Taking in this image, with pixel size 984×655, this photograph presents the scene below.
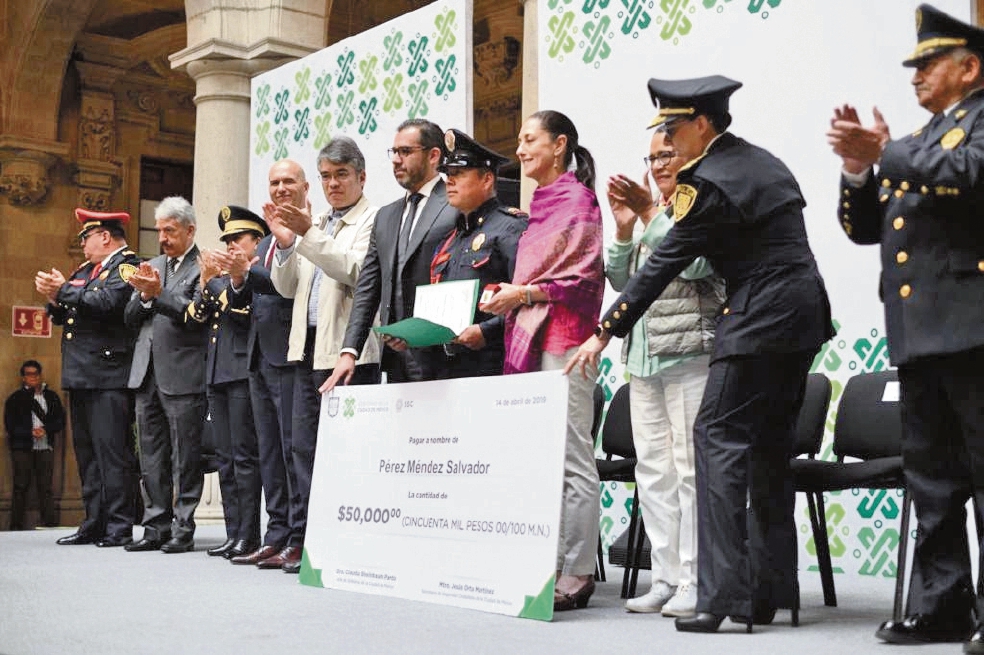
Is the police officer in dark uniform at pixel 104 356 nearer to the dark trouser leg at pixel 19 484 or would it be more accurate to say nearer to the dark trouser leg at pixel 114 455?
the dark trouser leg at pixel 114 455

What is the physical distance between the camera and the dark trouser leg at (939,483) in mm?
3451

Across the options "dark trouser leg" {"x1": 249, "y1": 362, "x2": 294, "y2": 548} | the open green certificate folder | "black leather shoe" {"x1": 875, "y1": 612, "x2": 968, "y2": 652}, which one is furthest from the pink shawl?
"dark trouser leg" {"x1": 249, "y1": 362, "x2": 294, "y2": 548}

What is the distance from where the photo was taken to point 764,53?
18.7 feet

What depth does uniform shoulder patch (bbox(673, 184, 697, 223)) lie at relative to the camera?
3762 millimetres

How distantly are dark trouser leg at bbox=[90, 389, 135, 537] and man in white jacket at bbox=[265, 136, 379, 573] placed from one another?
1.95m

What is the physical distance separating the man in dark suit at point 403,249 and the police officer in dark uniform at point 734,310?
4.30 ft

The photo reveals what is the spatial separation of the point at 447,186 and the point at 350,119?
3.40 m

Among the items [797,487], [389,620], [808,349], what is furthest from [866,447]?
[389,620]

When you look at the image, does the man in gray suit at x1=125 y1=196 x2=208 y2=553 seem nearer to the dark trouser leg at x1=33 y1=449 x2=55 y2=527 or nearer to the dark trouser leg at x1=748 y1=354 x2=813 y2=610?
the dark trouser leg at x1=748 y1=354 x2=813 y2=610

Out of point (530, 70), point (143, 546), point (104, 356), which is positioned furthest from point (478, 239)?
point (104, 356)

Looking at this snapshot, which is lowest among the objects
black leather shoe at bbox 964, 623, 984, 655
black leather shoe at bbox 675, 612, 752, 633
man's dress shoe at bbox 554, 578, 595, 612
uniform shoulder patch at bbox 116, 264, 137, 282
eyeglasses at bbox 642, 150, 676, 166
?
man's dress shoe at bbox 554, 578, 595, 612

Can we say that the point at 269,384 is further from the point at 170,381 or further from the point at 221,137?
the point at 221,137

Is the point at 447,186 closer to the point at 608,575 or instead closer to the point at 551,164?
the point at 551,164

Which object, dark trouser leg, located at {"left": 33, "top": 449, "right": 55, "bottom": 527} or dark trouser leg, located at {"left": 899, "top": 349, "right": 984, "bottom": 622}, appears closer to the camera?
dark trouser leg, located at {"left": 899, "top": 349, "right": 984, "bottom": 622}
